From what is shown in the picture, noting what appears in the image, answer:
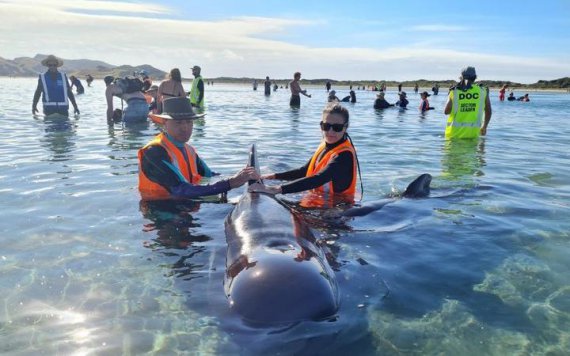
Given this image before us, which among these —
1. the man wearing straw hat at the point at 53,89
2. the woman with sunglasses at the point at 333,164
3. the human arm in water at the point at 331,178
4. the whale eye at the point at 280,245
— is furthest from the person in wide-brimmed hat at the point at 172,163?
the man wearing straw hat at the point at 53,89

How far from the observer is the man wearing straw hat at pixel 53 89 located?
1683 centimetres

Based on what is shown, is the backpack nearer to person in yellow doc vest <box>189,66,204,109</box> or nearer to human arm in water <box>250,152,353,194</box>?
person in yellow doc vest <box>189,66,204,109</box>

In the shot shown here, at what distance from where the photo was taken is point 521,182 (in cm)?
1025

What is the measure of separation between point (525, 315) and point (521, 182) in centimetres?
659

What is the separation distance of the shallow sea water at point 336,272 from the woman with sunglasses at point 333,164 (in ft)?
1.81

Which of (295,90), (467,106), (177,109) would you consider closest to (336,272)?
(177,109)

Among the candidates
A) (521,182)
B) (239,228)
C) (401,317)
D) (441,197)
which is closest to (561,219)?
(441,197)

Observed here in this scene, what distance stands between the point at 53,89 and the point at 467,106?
14474 mm

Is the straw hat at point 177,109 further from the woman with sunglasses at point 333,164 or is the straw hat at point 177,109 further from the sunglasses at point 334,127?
the sunglasses at point 334,127

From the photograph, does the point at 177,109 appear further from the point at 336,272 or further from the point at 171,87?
the point at 171,87

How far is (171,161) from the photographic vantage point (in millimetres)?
6949

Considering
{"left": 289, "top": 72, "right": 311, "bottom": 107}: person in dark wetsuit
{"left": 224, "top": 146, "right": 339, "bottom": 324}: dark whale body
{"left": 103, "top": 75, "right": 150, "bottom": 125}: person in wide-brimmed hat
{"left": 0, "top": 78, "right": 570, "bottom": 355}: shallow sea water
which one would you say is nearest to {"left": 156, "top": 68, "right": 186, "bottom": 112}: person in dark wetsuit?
{"left": 103, "top": 75, "right": 150, "bottom": 125}: person in wide-brimmed hat

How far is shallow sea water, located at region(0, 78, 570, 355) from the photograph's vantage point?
13.0ft

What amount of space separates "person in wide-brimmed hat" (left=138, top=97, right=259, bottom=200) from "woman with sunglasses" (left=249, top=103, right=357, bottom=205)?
0.91m
